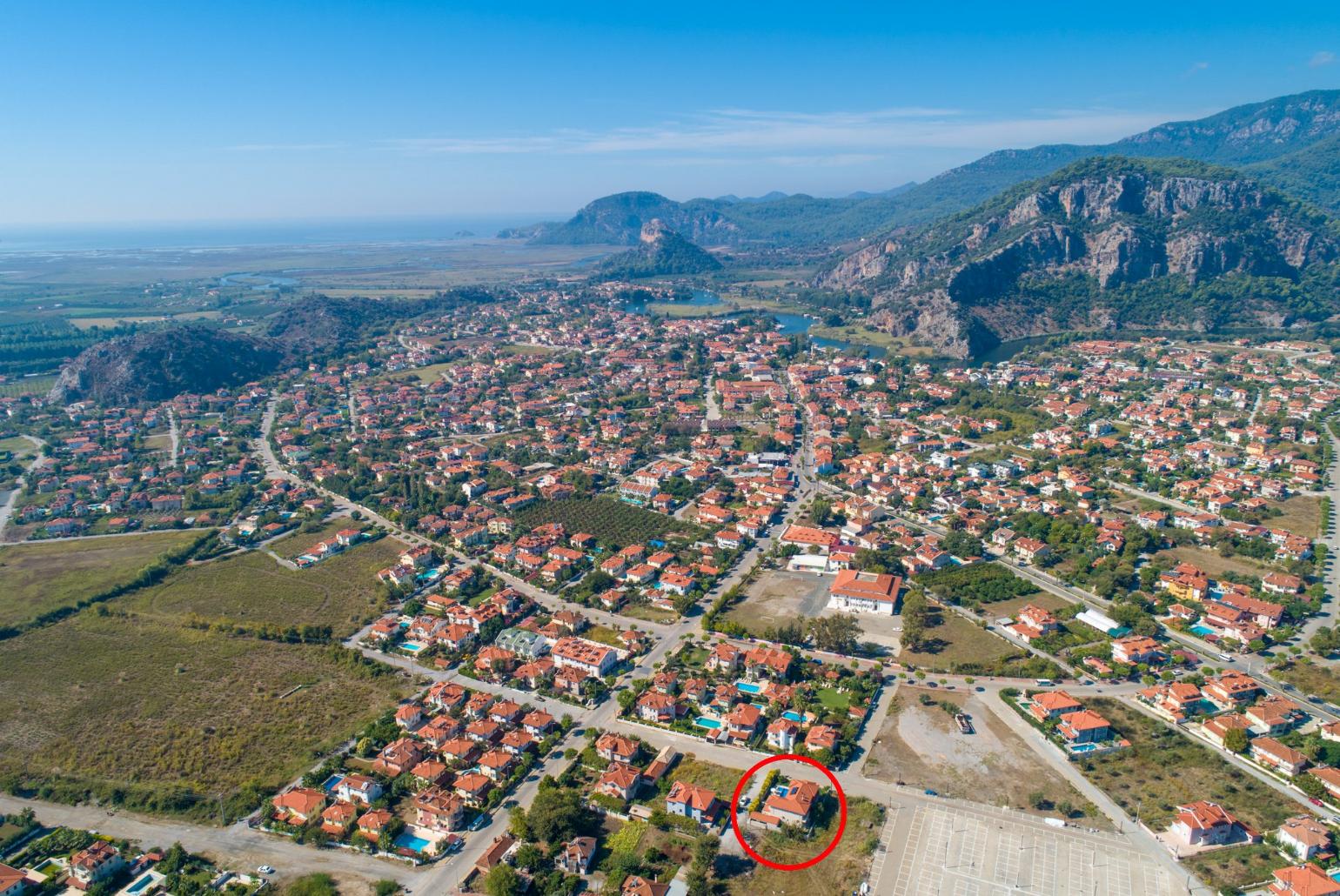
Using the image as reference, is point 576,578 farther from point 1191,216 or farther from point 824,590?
point 1191,216

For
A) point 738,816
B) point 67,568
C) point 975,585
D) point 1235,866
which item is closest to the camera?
point 1235,866

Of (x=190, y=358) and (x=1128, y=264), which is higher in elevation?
(x=1128, y=264)

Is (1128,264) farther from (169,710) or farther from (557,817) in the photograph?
(169,710)

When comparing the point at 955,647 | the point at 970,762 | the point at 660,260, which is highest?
the point at 660,260

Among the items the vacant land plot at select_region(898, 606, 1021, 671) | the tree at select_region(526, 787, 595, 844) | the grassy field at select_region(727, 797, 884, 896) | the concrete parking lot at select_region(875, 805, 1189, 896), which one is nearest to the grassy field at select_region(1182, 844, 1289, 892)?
the concrete parking lot at select_region(875, 805, 1189, 896)

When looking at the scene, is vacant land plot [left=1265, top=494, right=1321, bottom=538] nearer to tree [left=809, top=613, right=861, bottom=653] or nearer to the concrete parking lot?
tree [left=809, top=613, right=861, bottom=653]

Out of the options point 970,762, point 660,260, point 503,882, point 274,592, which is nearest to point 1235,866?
point 970,762
